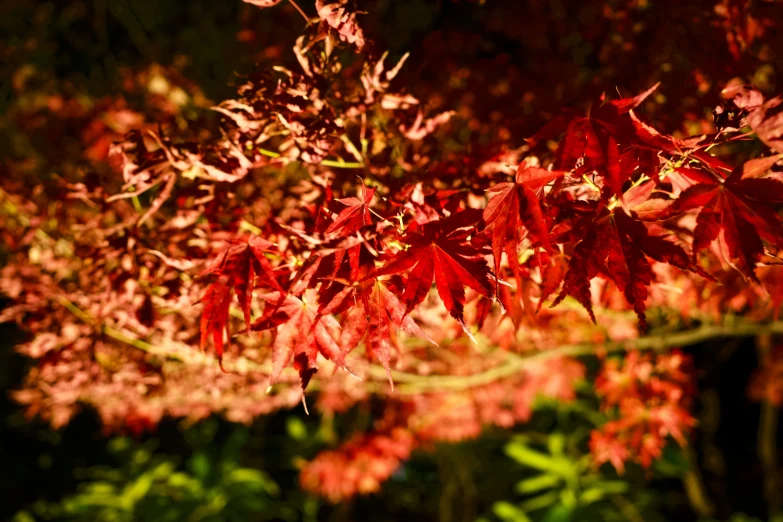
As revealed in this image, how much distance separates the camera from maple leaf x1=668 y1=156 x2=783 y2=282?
90 centimetres

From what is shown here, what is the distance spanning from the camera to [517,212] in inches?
38.5

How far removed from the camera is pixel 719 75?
180 cm

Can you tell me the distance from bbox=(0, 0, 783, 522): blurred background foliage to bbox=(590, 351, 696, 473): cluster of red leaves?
5.22 feet

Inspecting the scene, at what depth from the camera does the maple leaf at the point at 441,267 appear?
1.00 m

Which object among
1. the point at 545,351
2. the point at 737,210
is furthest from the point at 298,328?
the point at 545,351

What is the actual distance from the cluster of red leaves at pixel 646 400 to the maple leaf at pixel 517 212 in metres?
1.81

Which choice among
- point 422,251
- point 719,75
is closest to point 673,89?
point 719,75

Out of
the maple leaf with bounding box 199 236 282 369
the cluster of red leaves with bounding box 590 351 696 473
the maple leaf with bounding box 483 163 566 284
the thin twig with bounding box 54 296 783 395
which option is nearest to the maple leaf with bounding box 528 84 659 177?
the maple leaf with bounding box 483 163 566 284

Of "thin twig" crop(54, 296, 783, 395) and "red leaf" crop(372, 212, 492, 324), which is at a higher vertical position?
"red leaf" crop(372, 212, 492, 324)

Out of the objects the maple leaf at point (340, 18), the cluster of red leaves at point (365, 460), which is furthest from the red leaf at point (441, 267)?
the cluster of red leaves at point (365, 460)

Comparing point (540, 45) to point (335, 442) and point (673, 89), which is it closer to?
point (673, 89)

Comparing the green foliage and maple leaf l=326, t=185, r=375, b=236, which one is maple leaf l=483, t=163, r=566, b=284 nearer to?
maple leaf l=326, t=185, r=375, b=236

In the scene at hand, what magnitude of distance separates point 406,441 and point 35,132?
4.85 metres

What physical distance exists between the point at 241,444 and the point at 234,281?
13.7 feet
